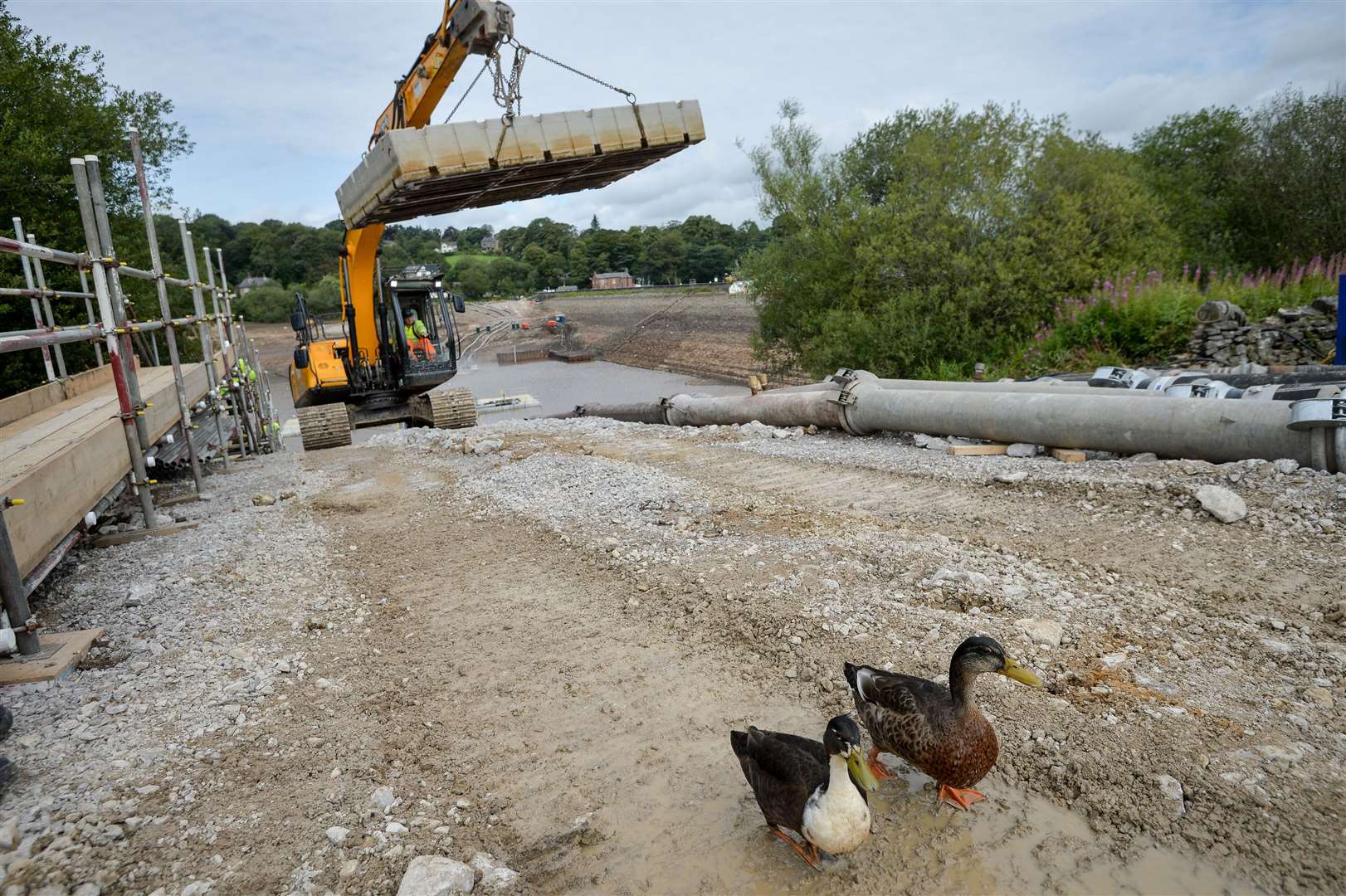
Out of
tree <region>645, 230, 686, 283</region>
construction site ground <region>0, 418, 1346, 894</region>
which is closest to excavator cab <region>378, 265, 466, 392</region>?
construction site ground <region>0, 418, 1346, 894</region>

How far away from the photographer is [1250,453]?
5957mm

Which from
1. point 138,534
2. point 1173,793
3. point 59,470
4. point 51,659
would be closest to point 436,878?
point 51,659

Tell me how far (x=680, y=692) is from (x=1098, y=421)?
17.7 ft

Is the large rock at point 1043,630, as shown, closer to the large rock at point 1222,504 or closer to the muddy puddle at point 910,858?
the muddy puddle at point 910,858

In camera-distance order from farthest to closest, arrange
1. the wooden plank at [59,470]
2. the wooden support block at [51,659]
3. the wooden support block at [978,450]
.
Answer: the wooden support block at [978,450] → the wooden plank at [59,470] → the wooden support block at [51,659]

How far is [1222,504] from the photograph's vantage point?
5.09 m

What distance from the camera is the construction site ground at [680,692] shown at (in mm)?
2566

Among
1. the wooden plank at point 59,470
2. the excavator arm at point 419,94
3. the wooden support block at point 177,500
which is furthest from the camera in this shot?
the excavator arm at point 419,94

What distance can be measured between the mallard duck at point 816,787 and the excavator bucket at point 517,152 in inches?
274

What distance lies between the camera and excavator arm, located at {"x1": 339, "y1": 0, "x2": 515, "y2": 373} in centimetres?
862

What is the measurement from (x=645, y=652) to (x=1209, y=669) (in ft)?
8.83

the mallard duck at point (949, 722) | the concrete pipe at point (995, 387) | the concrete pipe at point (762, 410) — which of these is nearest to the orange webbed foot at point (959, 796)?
the mallard duck at point (949, 722)

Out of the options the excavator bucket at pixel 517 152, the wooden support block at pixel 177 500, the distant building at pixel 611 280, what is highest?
the distant building at pixel 611 280

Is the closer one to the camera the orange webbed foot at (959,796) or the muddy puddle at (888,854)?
the muddy puddle at (888,854)
